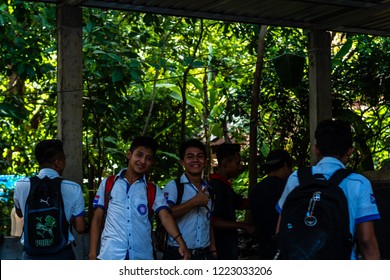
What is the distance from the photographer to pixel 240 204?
19.1 feet

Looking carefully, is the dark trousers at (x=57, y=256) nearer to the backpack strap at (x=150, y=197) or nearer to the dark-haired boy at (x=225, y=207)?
the backpack strap at (x=150, y=197)

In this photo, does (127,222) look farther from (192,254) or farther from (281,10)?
(281,10)

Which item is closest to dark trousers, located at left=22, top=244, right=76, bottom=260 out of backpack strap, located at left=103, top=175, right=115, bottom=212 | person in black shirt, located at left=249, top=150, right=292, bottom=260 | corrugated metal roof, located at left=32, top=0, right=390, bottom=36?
backpack strap, located at left=103, top=175, right=115, bottom=212

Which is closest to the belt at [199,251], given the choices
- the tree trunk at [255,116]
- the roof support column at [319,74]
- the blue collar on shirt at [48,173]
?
the blue collar on shirt at [48,173]

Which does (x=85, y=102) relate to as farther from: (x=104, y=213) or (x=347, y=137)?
(x=347, y=137)

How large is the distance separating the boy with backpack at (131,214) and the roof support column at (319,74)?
3625mm

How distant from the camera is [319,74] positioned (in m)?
7.85

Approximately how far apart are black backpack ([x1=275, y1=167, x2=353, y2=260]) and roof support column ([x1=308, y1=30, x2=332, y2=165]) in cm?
458

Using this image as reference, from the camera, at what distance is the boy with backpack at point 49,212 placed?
4445mm

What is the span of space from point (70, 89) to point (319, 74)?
9.89ft

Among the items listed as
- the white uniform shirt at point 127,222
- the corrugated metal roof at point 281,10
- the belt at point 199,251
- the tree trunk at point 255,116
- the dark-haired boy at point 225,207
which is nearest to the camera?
the white uniform shirt at point 127,222

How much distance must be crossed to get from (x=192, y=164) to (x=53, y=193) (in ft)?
3.26

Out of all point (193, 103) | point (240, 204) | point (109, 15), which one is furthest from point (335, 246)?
point (193, 103)

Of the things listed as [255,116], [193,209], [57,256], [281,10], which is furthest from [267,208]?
[255,116]
